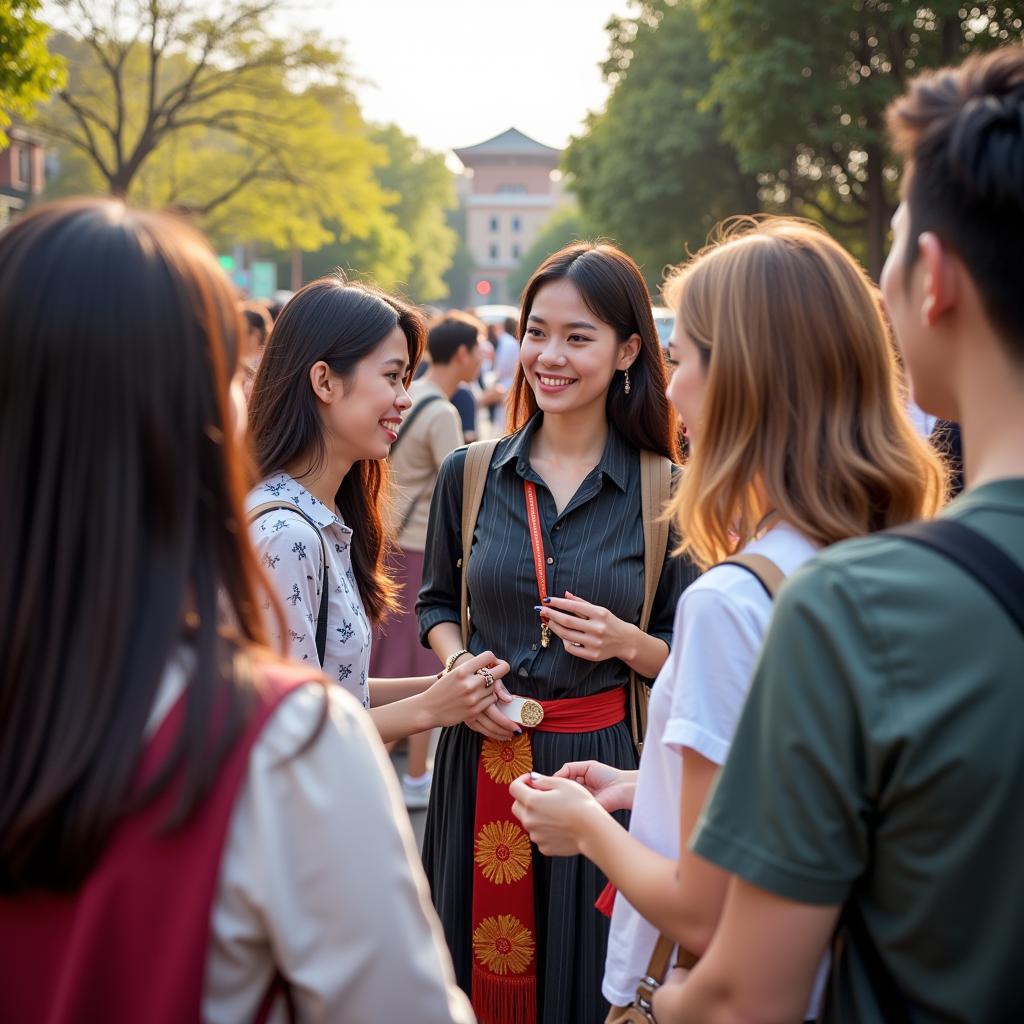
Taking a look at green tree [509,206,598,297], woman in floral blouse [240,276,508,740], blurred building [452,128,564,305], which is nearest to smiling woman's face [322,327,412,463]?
woman in floral blouse [240,276,508,740]

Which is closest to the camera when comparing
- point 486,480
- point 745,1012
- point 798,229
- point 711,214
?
point 745,1012

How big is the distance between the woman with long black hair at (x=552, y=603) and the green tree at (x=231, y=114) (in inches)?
1027

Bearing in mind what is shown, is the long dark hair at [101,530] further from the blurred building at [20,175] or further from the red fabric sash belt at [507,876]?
the blurred building at [20,175]

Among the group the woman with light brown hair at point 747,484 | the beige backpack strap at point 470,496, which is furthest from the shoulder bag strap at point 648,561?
the woman with light brown hair at point 747,484

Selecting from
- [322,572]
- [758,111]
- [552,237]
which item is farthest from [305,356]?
[552,237]

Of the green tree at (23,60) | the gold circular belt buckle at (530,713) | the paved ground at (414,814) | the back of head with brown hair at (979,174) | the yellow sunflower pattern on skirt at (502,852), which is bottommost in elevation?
the paved ground at (414,814)

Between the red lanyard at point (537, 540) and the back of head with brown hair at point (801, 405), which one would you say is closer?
the back of head with brown hair at point (801, 405)

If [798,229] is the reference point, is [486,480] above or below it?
below

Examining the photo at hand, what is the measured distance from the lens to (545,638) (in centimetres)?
309

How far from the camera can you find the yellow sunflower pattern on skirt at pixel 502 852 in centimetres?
305

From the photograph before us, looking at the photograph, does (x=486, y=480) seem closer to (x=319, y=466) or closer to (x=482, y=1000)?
(x=319, y=466)

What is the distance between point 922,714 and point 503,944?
2036 mm

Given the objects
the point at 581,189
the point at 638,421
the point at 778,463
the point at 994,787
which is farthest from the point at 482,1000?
the point at 581,189

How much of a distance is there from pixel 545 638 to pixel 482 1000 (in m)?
0.94
